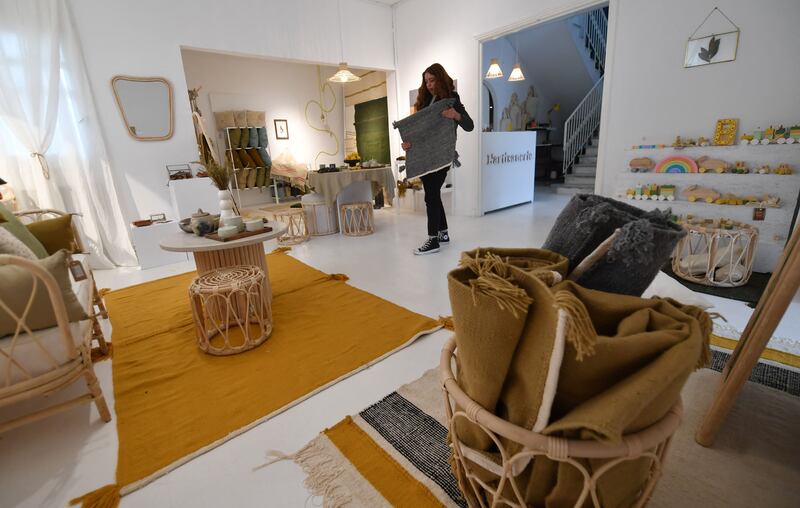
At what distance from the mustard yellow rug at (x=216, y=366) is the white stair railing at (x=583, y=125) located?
602 cm

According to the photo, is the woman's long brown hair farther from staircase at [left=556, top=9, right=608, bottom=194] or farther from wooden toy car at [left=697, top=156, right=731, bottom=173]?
staircase at [left=556, top=9, right=608, bottom=194]

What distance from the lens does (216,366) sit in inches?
66.8

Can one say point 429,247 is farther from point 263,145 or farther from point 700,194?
point 263,145

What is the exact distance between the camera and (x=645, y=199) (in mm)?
2895

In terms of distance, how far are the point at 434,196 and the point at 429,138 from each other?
0.53 m

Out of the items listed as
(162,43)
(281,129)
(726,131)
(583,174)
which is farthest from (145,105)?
(583,174)

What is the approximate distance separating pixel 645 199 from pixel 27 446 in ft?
12.8

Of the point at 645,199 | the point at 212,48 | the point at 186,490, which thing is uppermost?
the point at 212,48

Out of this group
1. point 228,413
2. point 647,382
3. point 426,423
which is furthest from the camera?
point 228,413

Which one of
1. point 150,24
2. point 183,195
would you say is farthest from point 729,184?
point 150,24

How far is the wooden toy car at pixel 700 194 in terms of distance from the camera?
256 centimetres

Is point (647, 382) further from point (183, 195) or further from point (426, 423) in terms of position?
point (183, 195)

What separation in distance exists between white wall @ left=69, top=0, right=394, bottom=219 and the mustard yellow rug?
69.2 inches

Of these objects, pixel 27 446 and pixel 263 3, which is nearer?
pixel 27 446
